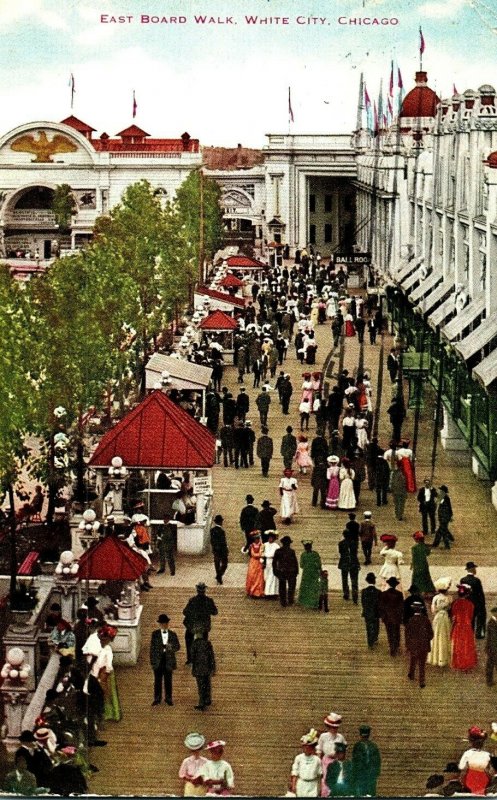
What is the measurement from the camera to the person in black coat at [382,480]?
1100 inches

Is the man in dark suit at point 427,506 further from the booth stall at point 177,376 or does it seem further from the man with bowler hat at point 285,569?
the booth stall at point 177,376

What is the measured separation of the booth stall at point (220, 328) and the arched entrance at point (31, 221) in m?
51.3

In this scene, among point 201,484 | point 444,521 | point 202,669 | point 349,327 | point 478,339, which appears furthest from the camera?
point 349,327

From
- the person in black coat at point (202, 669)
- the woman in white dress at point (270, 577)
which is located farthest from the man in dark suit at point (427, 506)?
the person in black coat at point (202, 669)

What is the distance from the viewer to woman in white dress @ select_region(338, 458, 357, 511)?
27.5m

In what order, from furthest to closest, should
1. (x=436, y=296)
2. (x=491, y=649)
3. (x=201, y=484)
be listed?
1. (x=436, y=296)
2. (x=201, y=484)
3. (x=491, y=649)

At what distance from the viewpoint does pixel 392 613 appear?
20297 millimetres

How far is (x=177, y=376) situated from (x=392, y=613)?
43.4 ft

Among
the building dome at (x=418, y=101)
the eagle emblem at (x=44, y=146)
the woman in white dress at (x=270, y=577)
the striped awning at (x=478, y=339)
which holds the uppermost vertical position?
the building dome at (x=418, y=101)

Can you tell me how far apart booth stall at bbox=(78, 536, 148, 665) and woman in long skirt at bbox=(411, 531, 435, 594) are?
4.10 m

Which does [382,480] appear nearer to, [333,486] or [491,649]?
[333,486]

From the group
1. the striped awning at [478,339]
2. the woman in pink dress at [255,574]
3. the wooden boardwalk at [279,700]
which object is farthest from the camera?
the striped awning at [478,339]

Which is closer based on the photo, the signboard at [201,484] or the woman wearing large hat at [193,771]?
the woman wearing large hat at [193,771]

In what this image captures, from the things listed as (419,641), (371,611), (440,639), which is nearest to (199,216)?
(371,611)
